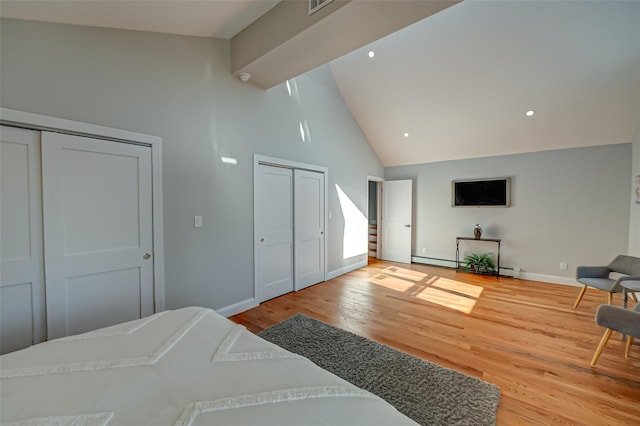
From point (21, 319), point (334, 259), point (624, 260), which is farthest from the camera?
point (334, 259)

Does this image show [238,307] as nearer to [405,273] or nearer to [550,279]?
[405,273]

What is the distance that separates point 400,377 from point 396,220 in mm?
4405

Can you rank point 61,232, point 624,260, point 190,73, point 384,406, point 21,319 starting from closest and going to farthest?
1. point 384,406
2. point 21,319
3. point 61,232
4. point 190,73
5. point 624,260

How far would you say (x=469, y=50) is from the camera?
11.3 feet

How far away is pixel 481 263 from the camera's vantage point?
4980 millimetres

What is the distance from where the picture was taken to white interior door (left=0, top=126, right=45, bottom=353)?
5.84 ft

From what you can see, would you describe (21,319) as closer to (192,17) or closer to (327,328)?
(327,328)

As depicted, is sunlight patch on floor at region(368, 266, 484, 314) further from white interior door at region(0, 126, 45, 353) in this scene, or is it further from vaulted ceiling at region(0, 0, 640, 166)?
white interior door at region(0, 126, 45, 353)

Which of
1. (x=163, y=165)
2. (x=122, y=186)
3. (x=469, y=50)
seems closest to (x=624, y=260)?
(x=469, y=50)

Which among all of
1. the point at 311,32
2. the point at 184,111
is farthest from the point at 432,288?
the point at 184,111

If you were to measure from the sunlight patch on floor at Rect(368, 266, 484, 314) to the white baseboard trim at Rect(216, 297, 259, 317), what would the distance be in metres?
2.11

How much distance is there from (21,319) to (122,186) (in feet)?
3.79

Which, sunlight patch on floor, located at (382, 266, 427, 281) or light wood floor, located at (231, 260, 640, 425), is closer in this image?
light wood floor, located at (231, 260, 640, 425)

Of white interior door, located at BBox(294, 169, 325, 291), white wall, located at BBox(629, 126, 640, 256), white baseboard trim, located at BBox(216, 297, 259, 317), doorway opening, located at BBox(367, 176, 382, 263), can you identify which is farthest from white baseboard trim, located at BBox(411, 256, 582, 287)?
white baseboard trim, located at BBox(216, 297, 259, 317)
